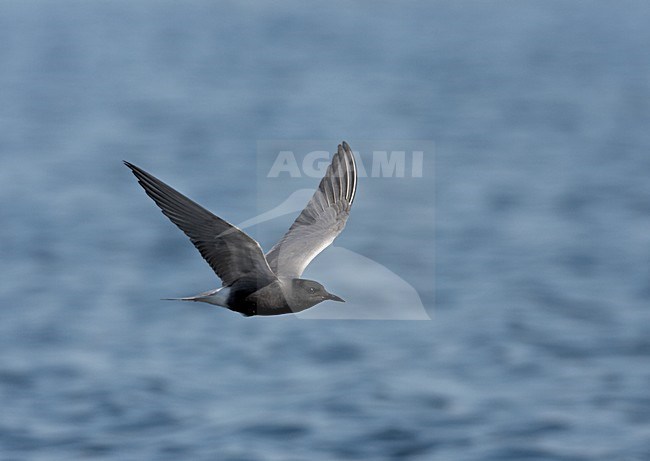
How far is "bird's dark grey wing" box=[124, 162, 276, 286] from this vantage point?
10.6 meters

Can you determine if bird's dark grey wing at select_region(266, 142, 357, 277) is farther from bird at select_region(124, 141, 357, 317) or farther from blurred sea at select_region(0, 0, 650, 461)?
blurred sea at select_region(0, 0, 650, 461)

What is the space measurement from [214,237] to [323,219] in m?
2.48

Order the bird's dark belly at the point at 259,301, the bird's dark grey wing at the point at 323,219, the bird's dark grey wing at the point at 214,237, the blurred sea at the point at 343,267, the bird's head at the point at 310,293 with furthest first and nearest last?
the blurred sea at the point at 343,267 → the bird's dark grey wing at the point at 323,219 → the bird's head at the point at 310,293 → the bird's dark belly at the point at 259,301 → the bird's dark grey wing at the point at 214,237

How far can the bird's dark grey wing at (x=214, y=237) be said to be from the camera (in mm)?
10633

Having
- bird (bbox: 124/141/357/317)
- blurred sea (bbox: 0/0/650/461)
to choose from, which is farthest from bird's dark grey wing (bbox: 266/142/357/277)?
blurred sea (bbox: 0/0/650/461)

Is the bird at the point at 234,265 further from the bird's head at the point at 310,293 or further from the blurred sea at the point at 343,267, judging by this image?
the blurred sea at the point at 343,267

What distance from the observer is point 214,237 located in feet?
35.5

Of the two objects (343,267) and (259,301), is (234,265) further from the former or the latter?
(343,267)

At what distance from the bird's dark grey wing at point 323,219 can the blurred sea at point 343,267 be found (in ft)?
35.3

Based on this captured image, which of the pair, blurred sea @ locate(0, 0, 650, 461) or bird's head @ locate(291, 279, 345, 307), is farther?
blurred sea @ locate(0, 0, 650, 461)

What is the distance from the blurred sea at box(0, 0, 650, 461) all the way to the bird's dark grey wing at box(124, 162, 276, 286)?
1280 cm

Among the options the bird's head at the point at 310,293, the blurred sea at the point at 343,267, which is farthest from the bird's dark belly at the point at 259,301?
the blurred sea at the point at 343,267

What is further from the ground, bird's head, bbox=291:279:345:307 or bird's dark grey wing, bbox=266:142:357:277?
bird's dark grey wing, bbox=266:142:357:277

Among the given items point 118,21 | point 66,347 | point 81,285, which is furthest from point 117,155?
point 118,21
